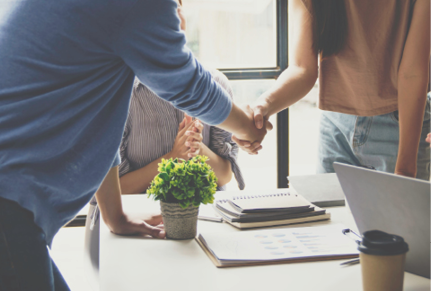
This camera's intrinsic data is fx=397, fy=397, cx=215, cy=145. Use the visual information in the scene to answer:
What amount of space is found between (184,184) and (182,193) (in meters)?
0.02

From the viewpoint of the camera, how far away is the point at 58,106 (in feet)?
2.59

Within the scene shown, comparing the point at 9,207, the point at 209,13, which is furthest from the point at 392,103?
the point at 209,13

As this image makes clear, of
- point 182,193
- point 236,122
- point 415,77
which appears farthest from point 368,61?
point 182,193

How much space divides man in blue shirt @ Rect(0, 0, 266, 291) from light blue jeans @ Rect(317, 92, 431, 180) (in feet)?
2.73

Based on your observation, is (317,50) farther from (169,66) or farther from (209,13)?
(209,13)

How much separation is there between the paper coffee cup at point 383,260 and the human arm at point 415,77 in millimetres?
653

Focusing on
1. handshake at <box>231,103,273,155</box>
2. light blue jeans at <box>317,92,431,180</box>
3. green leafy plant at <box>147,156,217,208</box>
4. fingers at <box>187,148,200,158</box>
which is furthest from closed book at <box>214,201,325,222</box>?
fingers at <box>187,148,200,158</box>

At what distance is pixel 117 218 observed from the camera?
1.04 meters

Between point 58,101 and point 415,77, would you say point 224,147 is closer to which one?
point 415,77

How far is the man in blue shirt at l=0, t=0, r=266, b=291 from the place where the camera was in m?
0.72

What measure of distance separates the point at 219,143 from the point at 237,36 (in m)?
1.28

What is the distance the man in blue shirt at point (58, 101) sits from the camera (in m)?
0.72

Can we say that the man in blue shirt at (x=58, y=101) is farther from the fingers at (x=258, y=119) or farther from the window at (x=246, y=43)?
the window at (x=246, y=43)

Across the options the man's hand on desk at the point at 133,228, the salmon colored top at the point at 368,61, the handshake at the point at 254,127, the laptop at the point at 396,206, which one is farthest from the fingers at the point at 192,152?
the laptop at the point at 396,206
